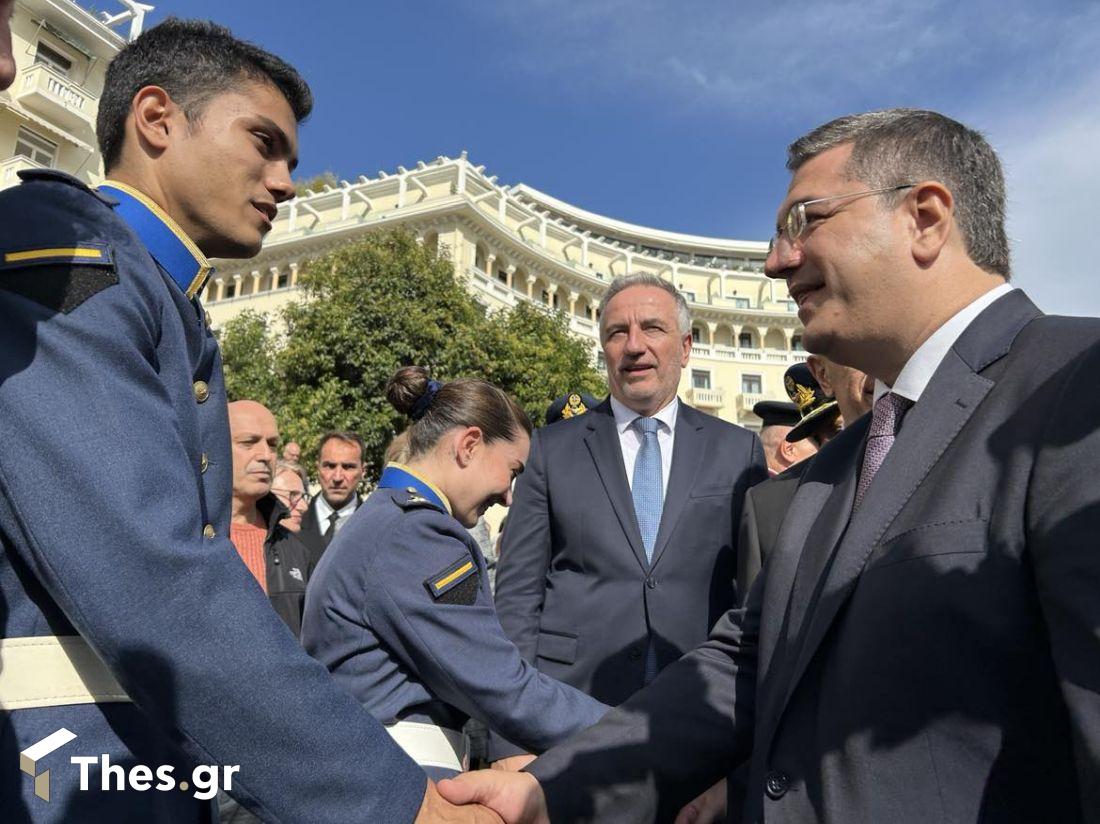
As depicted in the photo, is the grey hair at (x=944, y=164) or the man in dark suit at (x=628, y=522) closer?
the grey hair at (x=944, y=164)

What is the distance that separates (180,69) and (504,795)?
2.22 m

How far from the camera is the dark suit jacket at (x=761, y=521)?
3.50 m

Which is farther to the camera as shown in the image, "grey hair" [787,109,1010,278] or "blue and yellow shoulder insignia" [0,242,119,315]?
"grey hair" [787,109,1010,278]

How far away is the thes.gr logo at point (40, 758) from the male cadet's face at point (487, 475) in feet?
6.50

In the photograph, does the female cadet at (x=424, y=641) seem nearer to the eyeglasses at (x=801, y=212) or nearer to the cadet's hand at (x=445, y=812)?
the cadet's hand at (x=445, y=812)

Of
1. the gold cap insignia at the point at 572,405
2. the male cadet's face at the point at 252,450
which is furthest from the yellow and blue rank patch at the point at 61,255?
the gold cap insignia at the point at 572,405

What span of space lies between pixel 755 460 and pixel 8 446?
3594mm

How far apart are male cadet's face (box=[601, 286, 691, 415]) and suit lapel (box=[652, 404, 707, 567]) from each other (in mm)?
185

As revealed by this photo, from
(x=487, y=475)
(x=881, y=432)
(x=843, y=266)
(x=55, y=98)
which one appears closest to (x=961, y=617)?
(x=881, y=432)

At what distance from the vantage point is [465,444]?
351 cm

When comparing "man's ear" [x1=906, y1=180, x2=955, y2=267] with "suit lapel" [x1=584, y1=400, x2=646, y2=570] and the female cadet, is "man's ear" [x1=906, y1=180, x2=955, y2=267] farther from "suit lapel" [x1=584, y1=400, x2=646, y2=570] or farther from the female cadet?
"suit lapel" [x1=584, y1=400, x2=646, y2=570]

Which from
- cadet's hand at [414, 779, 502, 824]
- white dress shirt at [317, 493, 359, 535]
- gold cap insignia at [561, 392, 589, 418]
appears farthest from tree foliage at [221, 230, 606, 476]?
cadet's hand at [414, 779, 502, 824]
